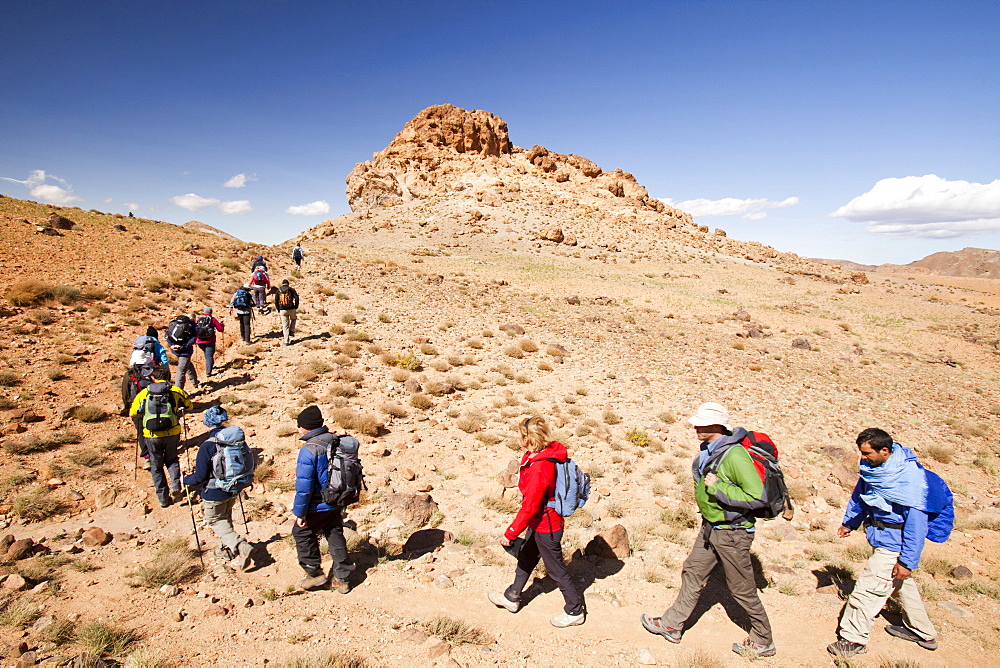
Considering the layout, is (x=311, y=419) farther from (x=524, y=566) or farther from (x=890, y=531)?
(x=890, y=531)

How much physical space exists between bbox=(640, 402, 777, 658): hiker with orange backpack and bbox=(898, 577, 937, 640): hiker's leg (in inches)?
54.8

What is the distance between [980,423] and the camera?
11367 mm

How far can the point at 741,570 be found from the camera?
12.8ft

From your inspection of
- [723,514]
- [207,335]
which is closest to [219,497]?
[723,514]

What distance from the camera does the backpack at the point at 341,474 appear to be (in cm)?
433

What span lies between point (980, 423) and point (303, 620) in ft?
53.9

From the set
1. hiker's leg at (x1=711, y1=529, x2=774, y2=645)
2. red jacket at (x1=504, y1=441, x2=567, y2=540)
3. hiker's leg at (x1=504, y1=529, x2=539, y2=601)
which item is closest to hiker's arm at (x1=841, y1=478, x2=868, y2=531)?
hiker's leg at (x1=711, y1=529, x2=774, y2=645)

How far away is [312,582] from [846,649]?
215 inches

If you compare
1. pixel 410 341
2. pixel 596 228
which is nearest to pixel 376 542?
pixel 410 341

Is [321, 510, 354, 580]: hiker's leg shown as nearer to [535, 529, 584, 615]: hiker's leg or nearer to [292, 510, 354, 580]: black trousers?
[292, 510, 354, 580]: black trousers

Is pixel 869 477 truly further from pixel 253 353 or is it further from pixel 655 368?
pixel 253 353

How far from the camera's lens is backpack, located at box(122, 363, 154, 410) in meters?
7.33

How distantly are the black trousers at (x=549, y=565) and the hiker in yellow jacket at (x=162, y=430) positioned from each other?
5338 mm

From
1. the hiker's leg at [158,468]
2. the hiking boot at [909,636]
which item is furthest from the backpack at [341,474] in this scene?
the hiking boot at [909,636]
